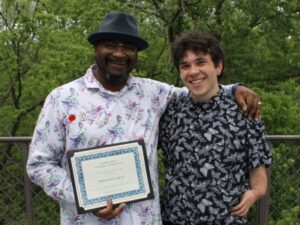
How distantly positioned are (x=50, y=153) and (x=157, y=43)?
10.8 m

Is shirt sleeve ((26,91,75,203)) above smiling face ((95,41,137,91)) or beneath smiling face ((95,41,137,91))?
beneath

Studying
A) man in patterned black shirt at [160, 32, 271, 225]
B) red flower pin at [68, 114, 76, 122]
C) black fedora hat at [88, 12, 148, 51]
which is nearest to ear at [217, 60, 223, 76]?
man in patterned black shirt at [160, 32, 271, 225]

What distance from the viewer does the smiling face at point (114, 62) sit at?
233 cm

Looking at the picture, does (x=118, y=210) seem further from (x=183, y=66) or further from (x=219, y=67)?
(x=219, y=67)

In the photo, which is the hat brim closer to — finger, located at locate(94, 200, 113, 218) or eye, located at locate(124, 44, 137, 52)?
eye, located at locate(124, 44, 137, 52)

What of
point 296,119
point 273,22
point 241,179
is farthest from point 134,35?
point 273,22

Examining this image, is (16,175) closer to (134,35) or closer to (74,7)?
(134,35)

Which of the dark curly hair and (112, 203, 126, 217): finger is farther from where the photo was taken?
the dark curly hair

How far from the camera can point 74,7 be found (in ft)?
42.6

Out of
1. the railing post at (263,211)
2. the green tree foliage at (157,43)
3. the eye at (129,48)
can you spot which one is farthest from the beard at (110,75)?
the green tree foliage at (157,43)

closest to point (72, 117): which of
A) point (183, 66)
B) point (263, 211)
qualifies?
point (183, 66)

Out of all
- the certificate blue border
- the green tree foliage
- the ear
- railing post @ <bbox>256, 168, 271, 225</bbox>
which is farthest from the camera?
the green tree foliage

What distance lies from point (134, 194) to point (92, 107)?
0.49 meters

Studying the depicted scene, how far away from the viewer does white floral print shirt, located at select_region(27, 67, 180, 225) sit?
7.54ft
